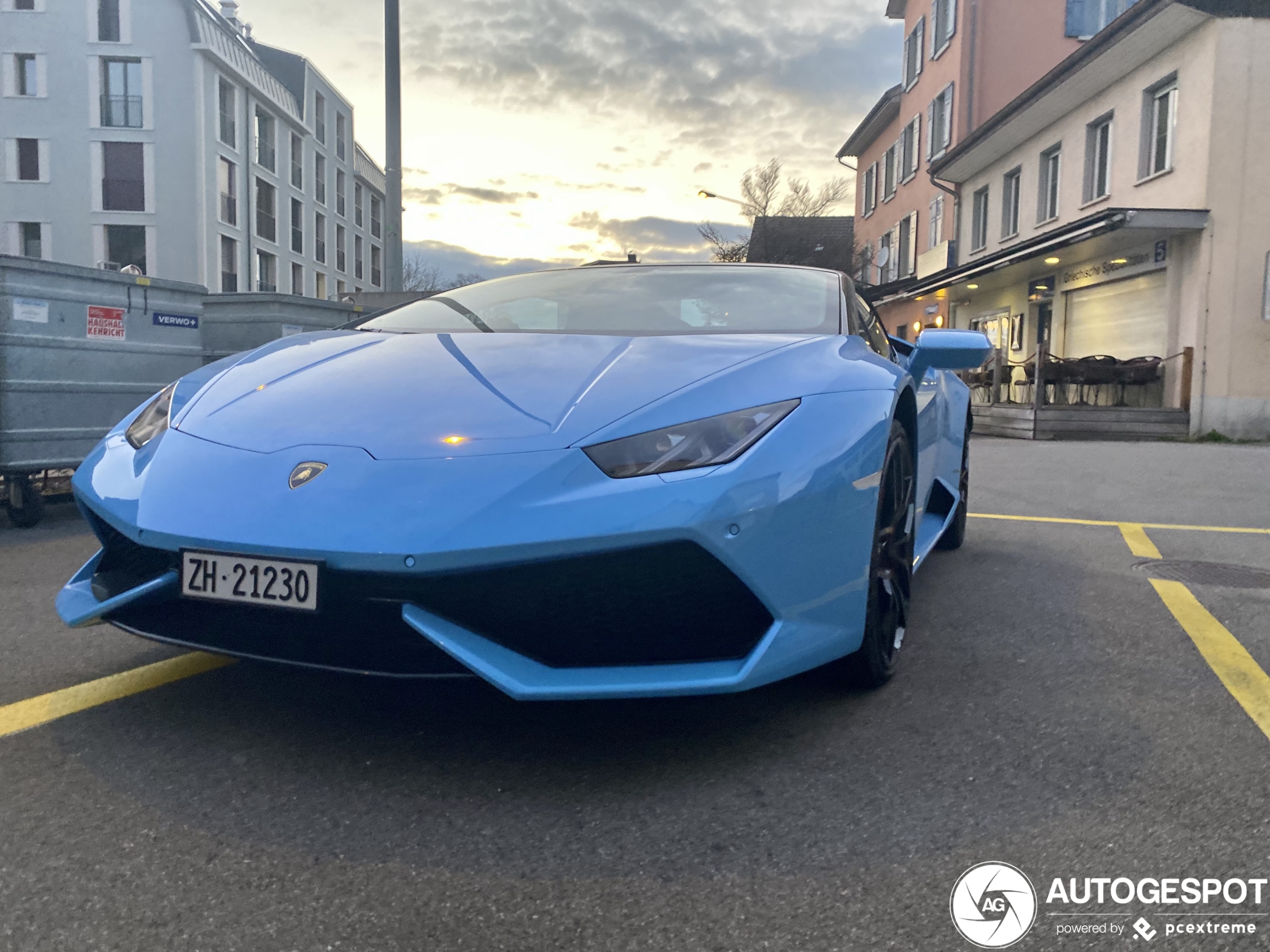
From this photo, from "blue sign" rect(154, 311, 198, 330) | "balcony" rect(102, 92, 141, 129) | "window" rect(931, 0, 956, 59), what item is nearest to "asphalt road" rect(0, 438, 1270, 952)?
"blue sign" rect(154, 311, 198, 330)

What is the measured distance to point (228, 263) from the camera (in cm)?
3281

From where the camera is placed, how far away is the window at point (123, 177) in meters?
30.3

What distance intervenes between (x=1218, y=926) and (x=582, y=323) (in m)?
2.20

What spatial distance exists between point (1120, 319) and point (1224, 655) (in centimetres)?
1560

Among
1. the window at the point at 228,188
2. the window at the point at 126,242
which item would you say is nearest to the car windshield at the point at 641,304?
the window at the point at 126,242

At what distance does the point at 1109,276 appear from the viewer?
17.1m

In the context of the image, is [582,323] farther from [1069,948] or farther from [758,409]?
[1069,948]

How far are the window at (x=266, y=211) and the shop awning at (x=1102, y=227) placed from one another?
25.4 metres

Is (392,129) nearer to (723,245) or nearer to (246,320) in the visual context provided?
(246,320)

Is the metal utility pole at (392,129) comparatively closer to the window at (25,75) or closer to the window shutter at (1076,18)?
the window shutter at (1076,18)

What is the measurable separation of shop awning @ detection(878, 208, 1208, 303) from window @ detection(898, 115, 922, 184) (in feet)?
33.6

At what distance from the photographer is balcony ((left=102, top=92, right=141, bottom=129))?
99.6 ft

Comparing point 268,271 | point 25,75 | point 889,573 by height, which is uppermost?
point 25,75

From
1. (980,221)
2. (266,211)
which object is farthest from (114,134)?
(980,221)
